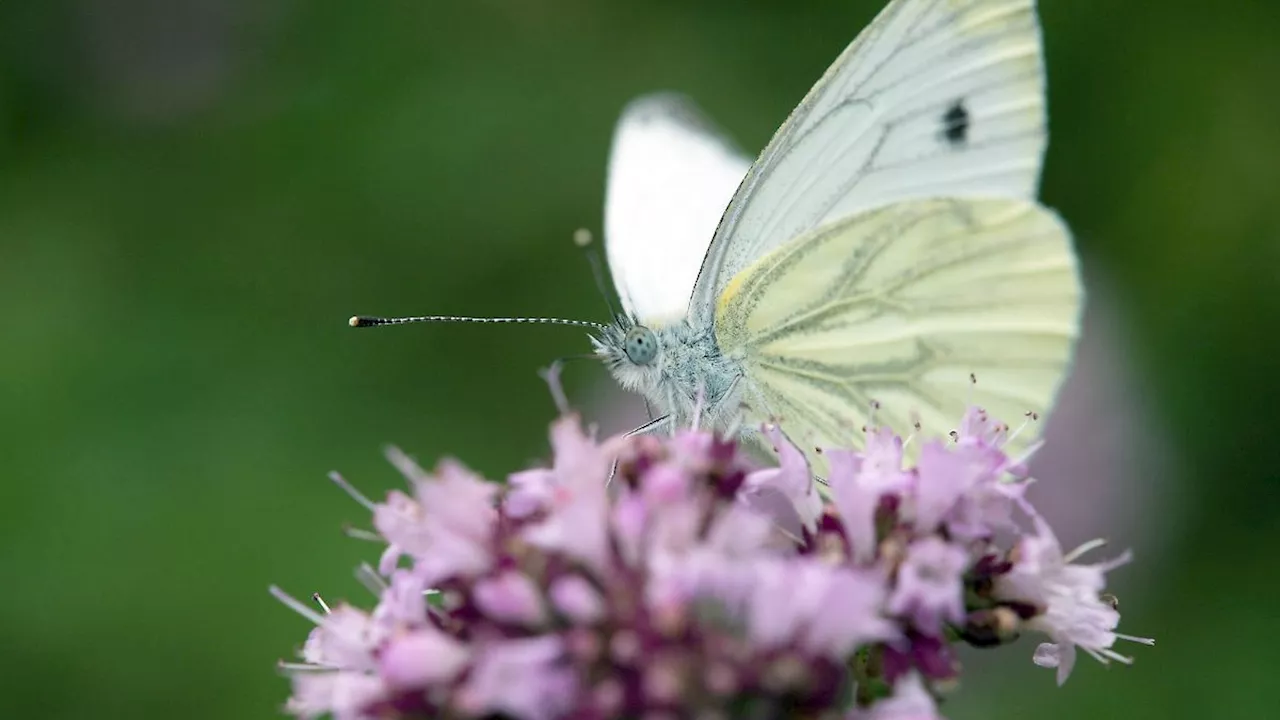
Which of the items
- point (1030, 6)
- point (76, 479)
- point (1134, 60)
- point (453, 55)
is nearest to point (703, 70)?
point (453, 55)

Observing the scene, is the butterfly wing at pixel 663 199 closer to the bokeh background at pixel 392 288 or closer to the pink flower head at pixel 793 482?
the pink flower head at pixel 793 482

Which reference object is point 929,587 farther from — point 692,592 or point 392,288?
point 392,288

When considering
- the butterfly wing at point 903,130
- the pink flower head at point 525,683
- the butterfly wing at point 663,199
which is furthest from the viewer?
the butterfly wing at point 663,199

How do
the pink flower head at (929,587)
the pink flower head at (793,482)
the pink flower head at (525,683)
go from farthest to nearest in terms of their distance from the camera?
the pink flower head at (793,482)
the pink flower head at (929,587)
the pink flower head at (525,683)

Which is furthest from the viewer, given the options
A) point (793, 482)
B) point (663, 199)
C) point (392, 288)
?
point (392, 288)

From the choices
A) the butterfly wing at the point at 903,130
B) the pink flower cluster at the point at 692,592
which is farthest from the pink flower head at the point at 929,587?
the butterfly wing at the point at 903,130

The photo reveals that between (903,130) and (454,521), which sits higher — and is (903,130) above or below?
above

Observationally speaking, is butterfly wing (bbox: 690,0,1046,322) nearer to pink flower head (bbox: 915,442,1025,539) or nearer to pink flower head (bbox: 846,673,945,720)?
pink flower head (bbox: 915,442,1025,539)

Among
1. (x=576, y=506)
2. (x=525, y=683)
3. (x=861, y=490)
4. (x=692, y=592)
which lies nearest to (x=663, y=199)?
(x=861, y=490)
